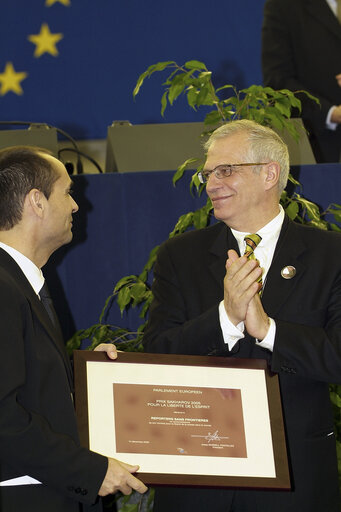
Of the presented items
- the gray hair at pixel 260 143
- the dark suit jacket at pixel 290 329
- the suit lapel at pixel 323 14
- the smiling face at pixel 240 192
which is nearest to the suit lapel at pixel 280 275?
the dark suit jacket at pixel 290 329

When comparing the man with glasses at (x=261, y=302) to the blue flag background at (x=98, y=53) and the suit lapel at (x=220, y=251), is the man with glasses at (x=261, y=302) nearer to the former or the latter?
the suit lapel at (x=220, y=251)

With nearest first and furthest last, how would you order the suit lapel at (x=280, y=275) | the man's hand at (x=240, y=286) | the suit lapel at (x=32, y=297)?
the suit lapel at (x=32, y=297), the man's hand at (x=240, y=286), the suit lapel at (x=280, y=275)

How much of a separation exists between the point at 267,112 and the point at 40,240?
4.16ft

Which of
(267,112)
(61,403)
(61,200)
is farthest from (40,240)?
(267,112)

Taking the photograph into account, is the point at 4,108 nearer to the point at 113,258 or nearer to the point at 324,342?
the point at 113,258

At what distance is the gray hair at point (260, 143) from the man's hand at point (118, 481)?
1.06 metres

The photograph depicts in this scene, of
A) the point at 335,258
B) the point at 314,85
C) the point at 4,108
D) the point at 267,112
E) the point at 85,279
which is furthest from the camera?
the point at 4,108

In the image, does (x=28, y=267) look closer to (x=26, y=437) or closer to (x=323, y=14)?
(x=26, y=437)

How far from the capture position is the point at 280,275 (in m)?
2.60

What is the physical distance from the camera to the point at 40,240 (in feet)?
7.72

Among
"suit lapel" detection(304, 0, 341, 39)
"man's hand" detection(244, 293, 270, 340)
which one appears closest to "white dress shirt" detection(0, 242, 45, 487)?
"man's hand" detection(244, 293, 270, 340)

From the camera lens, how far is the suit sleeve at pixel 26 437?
2025mm

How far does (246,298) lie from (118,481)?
Answer: 600mm

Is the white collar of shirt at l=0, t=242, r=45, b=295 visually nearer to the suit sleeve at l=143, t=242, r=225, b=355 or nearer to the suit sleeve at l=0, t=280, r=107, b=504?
the suit sleeve at l=0, t=280, r=107, b=504
